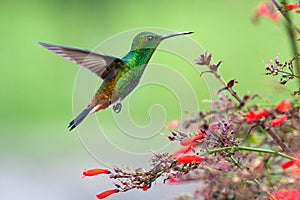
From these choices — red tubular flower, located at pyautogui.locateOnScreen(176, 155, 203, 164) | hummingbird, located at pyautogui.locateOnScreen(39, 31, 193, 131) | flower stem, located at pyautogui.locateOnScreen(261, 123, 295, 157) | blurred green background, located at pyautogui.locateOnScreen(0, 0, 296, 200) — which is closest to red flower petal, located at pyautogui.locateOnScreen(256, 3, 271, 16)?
hummingbird, located at pyautogui.locateOnScreen(39, 31, 193, 131)

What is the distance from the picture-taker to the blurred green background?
16.7 feet

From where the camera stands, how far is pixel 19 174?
5254mm

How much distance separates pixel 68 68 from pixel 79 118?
5.45 meters

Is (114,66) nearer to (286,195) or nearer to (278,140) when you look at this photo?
(278,140)

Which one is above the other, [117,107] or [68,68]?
[68,68]

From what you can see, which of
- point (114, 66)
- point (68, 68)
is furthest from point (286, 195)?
point (68, 68)

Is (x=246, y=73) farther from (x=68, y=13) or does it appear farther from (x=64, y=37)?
(x=68, y=13)

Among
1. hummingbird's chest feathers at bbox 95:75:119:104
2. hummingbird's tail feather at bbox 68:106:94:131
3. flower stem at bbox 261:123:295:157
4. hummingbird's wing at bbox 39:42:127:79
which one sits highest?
hummingbird's wing at bbox 39:42:127:79

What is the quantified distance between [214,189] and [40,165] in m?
4.30

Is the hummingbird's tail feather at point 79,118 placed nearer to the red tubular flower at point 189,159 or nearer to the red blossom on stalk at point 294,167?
the red tubular flower at point 189,159

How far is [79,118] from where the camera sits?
1.44 metres

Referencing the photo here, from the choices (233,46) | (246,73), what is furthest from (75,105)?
(233,46)

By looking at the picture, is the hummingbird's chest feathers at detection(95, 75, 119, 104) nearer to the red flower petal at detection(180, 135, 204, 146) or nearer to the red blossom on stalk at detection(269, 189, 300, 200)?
the red flower petal at detection(180, 135, 204, 146)

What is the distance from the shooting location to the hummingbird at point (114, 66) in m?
1.37
